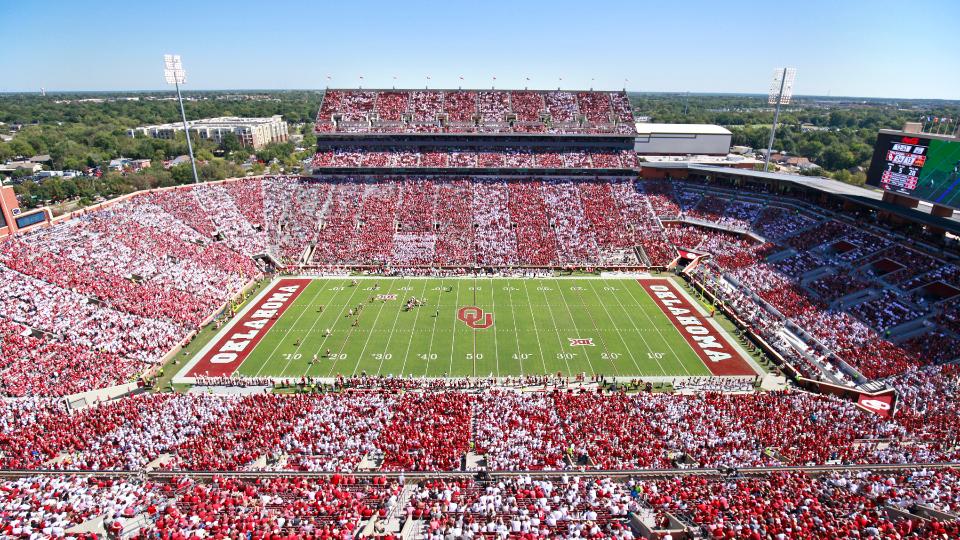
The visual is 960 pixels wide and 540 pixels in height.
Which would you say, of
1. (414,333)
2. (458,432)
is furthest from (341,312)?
(458,432)

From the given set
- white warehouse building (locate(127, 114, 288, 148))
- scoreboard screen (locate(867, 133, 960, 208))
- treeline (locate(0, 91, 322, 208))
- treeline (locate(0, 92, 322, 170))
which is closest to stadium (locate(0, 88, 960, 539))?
scoreboard screen (locate(867, 133, 960, 208))

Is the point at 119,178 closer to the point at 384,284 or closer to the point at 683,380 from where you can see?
the point at 384,284

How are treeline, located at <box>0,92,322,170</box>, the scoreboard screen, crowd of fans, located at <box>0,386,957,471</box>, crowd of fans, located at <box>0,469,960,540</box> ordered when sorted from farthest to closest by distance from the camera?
treeline, located at <box>0,92,322,170</box>
the scoreboard screen
crowd of fans, located at <box>0,386,957,471</box>
crowd of fans, located at <box>0,469,960,540</box>

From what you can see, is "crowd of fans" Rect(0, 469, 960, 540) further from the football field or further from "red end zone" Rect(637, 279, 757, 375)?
"red end zone" Rect(637, 279, 757, 375)

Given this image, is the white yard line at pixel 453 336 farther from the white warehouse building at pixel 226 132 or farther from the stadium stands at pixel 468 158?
the white warehouse building at pixel 226 132

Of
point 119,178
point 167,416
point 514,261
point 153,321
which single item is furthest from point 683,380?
point 119,178

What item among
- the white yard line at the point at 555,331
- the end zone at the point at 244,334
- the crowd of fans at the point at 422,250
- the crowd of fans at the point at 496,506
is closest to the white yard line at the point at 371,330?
the end zone at the point at 244,334
